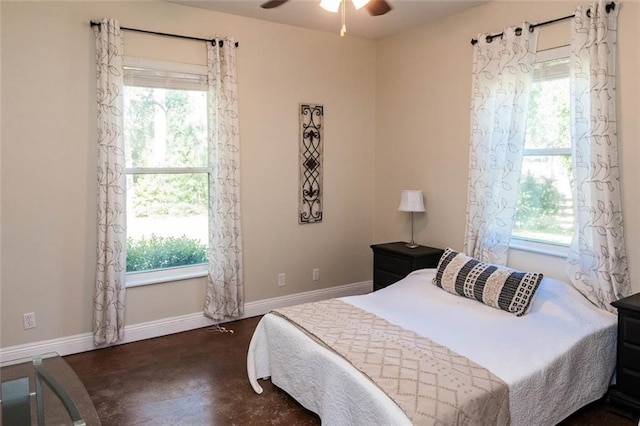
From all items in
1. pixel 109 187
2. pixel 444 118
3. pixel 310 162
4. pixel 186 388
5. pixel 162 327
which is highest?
pixel 444 118

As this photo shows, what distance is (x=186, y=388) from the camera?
2.95 meters

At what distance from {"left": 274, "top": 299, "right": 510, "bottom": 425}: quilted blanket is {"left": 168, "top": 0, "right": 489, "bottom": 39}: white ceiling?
2602mm

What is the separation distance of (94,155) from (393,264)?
267cm

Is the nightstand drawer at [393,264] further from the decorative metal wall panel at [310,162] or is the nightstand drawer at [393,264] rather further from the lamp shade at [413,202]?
the decorative metal wall panel at [310,162]

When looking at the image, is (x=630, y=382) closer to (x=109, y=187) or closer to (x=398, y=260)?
(x=398, y=260)

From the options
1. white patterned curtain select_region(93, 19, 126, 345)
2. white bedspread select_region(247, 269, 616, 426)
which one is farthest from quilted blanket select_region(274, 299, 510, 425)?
white patterned curtain select_region(93, 19, 126, 345)

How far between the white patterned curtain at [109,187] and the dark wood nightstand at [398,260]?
226 cm

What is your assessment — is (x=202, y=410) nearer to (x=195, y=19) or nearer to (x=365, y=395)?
(x=365, y=395)

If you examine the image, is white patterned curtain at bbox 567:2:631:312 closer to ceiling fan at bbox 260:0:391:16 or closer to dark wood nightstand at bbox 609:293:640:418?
→ dark wood nightstand at bbox 609:293:640:418

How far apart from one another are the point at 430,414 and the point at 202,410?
57.9 inches

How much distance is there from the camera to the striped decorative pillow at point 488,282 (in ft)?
9.46

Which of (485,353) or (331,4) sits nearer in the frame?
(485,353)

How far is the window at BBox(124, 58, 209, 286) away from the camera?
366 cm

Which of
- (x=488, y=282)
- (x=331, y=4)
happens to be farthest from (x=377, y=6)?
(x=488, y=282)
